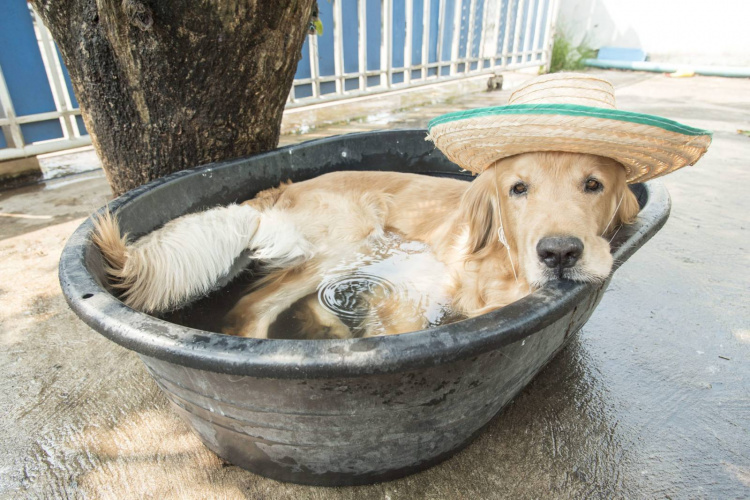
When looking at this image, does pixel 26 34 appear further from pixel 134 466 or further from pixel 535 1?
pixel 535 1

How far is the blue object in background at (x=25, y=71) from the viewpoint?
4.59 m

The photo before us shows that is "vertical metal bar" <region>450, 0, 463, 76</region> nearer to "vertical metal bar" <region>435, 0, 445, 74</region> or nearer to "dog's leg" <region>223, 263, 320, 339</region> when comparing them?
"vertical metal bar" <region>435, 0, 445, 74</region>

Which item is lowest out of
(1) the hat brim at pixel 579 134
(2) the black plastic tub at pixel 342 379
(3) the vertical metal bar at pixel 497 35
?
(2) the black plastic tub at pixel 342 379

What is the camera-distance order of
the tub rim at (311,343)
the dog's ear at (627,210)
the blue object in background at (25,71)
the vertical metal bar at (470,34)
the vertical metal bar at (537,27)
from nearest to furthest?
the tub rim at (311,343) < the dog's ear at (627,210) < the blue object in background at (25,71) < the vertical metal bar at (470,34) < the vertical metal bar at (537,27)

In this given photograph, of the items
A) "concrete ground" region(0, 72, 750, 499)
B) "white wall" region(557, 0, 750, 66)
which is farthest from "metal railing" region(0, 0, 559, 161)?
"white wall" region(557, 0, 750, 66)

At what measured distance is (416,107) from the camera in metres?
8.18

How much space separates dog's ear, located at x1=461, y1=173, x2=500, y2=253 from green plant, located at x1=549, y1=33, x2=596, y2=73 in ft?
38.3

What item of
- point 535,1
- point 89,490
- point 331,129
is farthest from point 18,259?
point 535,1

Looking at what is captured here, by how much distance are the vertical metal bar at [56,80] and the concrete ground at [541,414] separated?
2608 millimetres

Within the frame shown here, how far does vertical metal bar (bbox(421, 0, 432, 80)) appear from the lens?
8188mm

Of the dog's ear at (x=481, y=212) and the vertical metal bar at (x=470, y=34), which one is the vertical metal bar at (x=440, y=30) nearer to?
the vertical metal bar at (x=470, y=34)

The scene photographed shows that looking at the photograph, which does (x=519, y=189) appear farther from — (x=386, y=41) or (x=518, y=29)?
(x=518, y=29)

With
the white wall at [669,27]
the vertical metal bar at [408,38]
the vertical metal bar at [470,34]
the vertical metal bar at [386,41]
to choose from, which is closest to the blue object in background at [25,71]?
the vertical metal bar at [386,41]

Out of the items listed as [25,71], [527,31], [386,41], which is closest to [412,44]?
[386,41]
